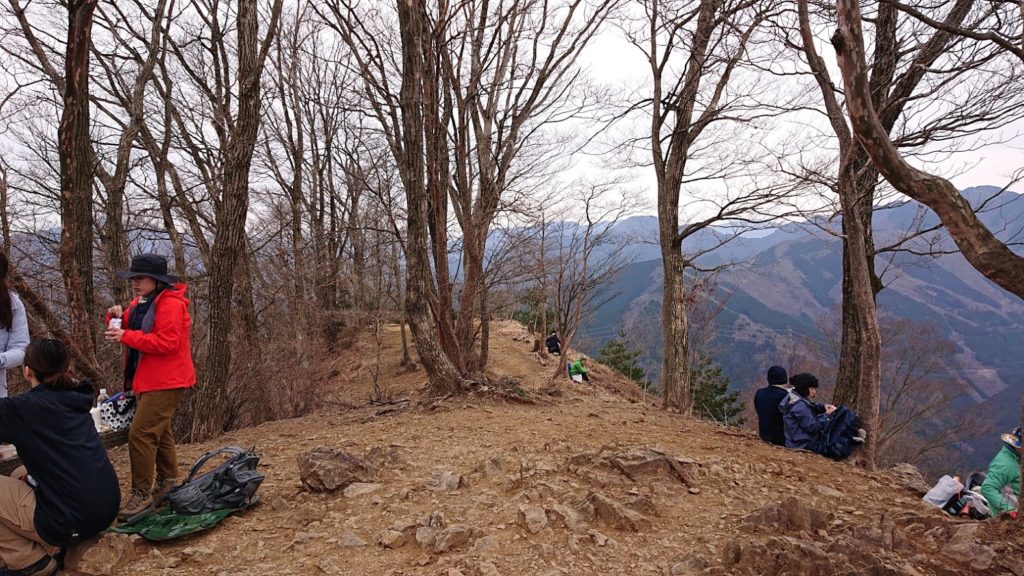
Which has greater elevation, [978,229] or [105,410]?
[978,229]

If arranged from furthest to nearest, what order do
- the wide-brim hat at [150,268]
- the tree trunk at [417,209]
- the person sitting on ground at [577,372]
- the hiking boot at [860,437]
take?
the person sitting on ground at [577,372], the tree trunk at [417,209], the hiking boot at [860,437], the wide-brim hat at [150,268]

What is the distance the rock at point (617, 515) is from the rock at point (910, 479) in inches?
104

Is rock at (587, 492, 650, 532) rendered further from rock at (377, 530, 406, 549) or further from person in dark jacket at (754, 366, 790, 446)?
person in dark jacket at (754, 366, 790, 446)

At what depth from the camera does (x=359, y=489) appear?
136 inches

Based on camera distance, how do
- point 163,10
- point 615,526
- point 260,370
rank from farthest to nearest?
1. point 163,10
2. point 260,370
3. point 615,526

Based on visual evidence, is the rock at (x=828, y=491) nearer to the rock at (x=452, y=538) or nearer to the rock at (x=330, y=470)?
the rock at (x=452, y=538)

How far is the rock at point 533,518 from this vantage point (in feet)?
9.45

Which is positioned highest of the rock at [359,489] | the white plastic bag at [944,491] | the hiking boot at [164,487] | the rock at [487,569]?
the hiking boot at [164,487]

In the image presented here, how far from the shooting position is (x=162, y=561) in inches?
100

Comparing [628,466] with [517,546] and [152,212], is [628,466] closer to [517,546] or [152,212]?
[517,546]

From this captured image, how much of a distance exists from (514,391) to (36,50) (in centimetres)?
770

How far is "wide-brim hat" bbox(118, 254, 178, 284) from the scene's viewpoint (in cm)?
310

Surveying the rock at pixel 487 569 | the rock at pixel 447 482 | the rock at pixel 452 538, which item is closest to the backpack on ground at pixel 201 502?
the rock at pixel 447 482

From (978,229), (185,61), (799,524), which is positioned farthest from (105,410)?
(185,61)
